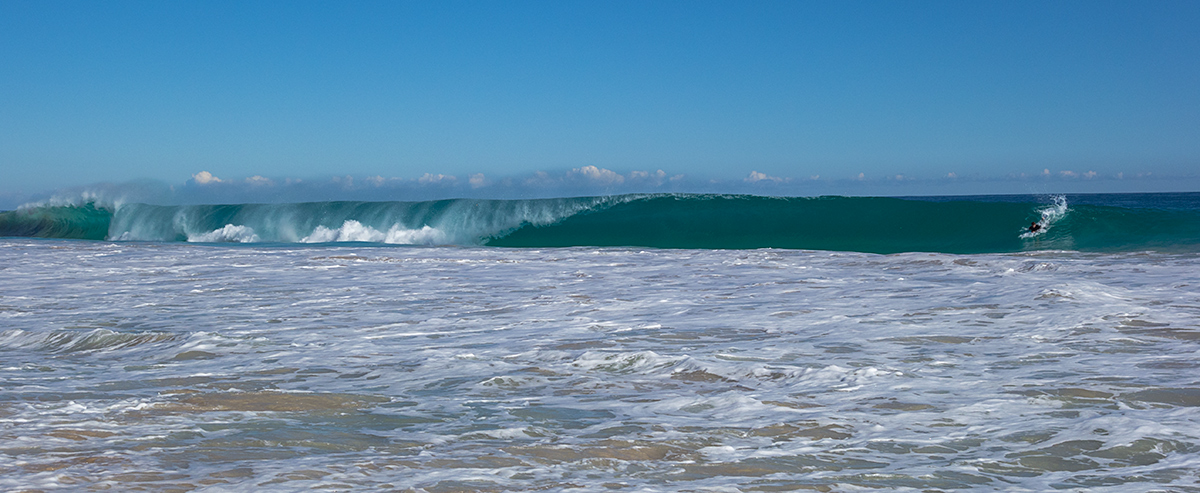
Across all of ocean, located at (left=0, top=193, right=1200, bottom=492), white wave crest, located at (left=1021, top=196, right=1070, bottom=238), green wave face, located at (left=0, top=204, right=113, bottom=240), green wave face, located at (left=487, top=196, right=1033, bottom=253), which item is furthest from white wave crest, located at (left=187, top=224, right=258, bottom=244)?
→ white wave crest, located at (left=1021, top=196, right=1070, bottom=238)

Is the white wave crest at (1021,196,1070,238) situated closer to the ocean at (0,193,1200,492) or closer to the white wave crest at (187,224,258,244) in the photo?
the ocean at (0,193,1200,492)

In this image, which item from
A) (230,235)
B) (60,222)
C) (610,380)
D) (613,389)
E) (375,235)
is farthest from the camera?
(60,222)

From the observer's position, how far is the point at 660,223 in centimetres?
2097

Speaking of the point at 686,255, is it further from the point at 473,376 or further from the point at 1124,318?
the point at 473,376

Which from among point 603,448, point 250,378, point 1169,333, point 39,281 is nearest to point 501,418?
point 603,448

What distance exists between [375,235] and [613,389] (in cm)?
1991

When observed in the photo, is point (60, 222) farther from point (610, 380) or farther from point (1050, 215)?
point (610, 380)

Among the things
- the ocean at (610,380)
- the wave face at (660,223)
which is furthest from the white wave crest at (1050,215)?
the ocean at (610,380)

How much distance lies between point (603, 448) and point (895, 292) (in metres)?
4.60

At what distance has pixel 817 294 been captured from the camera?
640cm

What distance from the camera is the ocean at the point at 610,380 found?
89.7 inches

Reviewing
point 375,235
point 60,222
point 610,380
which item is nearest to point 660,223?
point 375,235

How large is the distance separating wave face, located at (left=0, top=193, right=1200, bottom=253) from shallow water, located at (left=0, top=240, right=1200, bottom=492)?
395 inches

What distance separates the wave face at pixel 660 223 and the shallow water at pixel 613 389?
395 inches
